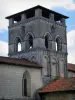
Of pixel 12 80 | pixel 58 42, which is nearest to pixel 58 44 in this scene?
pixel 58 42

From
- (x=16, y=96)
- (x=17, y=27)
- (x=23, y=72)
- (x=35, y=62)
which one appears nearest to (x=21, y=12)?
(x=17, y=27)

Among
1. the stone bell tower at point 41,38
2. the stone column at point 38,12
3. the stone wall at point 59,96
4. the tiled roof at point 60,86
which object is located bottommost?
the stone wall at point 59,96

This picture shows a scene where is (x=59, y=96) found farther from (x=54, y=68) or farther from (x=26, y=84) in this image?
(x=54, y=68)

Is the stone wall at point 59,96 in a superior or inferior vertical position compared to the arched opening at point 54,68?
inferior

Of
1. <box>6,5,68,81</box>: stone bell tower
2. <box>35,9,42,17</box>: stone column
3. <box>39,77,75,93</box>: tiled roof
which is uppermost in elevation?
<box>35,9,42,17</box>: stone column

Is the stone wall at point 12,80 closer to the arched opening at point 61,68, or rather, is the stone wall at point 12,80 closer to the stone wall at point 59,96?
the stone wall at point 59,96

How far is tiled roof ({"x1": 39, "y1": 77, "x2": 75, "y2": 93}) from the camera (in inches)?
1177

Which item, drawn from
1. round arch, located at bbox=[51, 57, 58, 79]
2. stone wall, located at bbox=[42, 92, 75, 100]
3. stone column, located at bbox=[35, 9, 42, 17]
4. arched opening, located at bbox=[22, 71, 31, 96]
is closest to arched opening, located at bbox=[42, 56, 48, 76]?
round arch, located at bbox=[51, 57, 58, 79]

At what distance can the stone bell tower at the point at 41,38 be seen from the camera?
35188 millimetres

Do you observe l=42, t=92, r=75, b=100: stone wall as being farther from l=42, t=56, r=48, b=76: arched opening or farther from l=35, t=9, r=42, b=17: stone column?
l=35, t=9, r=42, b=17: stone column

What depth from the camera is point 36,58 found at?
34.6 m

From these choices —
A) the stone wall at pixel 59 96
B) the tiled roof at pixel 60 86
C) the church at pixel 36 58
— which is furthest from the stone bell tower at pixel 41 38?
the stone wall at pixel 59 96

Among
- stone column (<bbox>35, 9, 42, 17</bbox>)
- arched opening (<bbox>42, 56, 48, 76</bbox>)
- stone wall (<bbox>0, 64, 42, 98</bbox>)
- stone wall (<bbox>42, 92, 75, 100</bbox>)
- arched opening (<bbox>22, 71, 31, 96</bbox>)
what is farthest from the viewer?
stone column (<bbox>35, 9, 42, 17</bbox>)

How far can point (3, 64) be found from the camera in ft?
95.2
